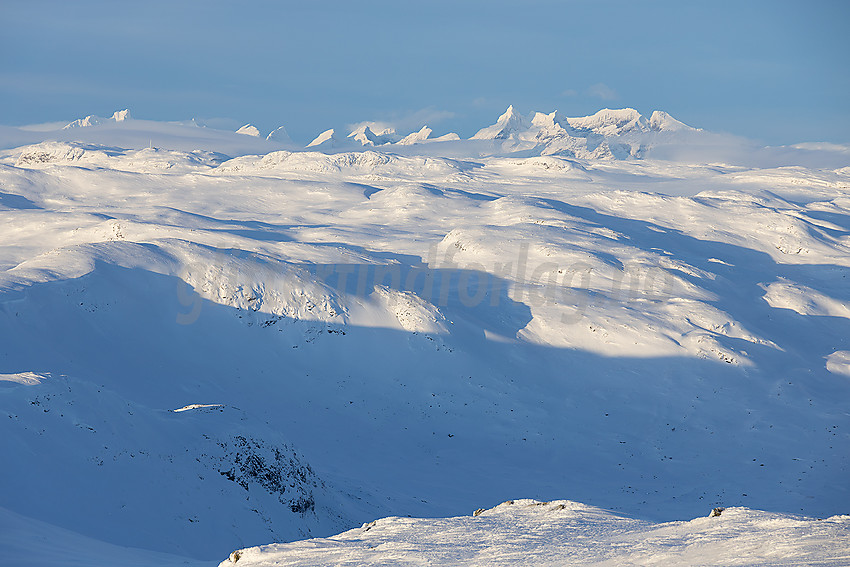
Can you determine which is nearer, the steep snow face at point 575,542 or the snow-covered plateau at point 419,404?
the steep snow face at point 575,542

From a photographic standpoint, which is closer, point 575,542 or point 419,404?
point 575,542

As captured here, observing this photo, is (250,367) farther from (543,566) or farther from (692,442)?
(543,566)

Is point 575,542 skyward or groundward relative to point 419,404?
skyward

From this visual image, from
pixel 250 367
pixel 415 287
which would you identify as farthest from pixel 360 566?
pixel 415 287

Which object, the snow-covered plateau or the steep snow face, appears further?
the snow-covered plateau
